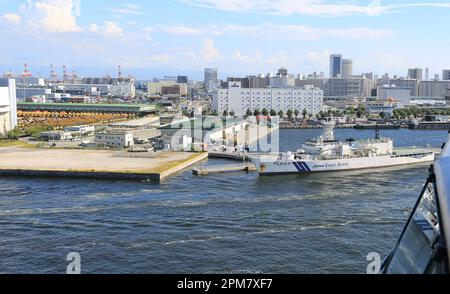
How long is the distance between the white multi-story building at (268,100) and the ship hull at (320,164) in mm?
10381

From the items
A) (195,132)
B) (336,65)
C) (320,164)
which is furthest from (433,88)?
(320,164)

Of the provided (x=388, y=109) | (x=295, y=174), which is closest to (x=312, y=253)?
(x=295, y=174)

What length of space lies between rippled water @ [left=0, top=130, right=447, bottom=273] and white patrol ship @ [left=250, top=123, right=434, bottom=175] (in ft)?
2.19

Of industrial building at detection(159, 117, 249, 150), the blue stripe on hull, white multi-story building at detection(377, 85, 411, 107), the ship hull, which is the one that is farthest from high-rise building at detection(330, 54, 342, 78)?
the blue stripe on hull

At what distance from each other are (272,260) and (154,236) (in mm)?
1025

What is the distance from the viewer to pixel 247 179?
7023mm

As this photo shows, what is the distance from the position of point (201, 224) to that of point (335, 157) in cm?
425

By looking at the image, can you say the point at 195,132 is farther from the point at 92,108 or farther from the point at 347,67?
the point at 347,67

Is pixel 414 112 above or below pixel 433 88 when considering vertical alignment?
below

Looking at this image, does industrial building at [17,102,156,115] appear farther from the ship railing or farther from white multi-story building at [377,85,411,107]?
the ship railing

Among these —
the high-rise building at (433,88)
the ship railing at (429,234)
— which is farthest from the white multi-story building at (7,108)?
the high-rise building at (433,88)

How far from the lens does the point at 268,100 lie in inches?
746

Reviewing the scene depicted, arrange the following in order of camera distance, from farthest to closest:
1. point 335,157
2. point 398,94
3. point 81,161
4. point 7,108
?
1. point 398,94
2. point 7,108
3. point 335,157
4. point 81,161

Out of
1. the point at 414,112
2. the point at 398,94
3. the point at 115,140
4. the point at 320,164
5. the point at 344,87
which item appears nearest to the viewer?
the point at 320,164
